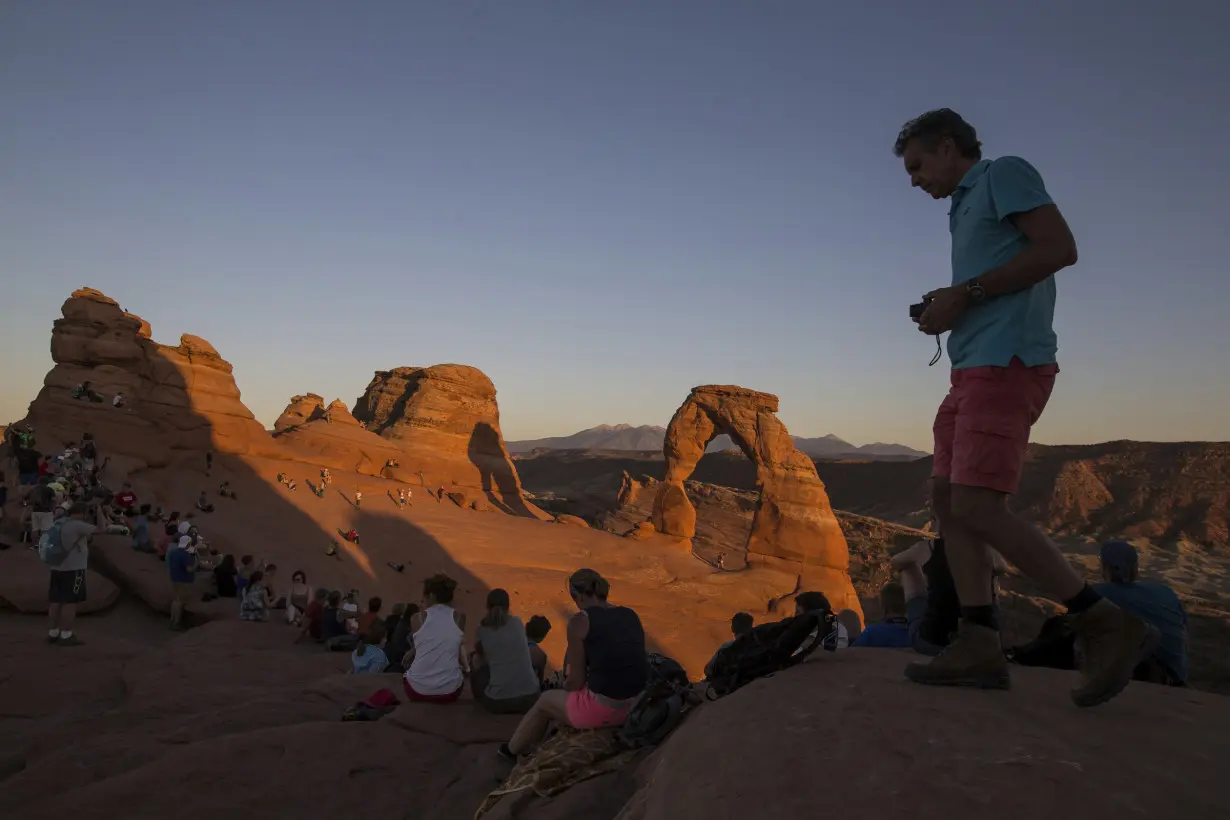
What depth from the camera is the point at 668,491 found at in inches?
953

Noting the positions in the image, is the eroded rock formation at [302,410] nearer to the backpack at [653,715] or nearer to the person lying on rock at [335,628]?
the person lying on rock at [335,628]

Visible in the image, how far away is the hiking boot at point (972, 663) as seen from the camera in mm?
2500

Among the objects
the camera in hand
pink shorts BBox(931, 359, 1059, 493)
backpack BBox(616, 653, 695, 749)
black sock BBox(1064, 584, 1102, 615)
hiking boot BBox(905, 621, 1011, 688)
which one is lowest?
backpack BBox(616, 653, 695, 749)

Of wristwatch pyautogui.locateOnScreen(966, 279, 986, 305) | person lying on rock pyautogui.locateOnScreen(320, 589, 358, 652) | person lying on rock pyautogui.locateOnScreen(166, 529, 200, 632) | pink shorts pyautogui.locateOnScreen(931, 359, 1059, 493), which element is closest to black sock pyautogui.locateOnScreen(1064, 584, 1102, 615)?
pink shorts pyautogui.locateOnScreen(931, 359, 1059, 493)

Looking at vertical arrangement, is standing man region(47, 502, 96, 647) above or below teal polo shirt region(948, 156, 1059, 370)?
below

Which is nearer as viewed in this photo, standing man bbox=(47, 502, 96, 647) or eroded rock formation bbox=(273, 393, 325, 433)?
standing man bbox=(47, 502, 96, 647)

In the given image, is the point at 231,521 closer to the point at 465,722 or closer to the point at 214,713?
the point at 214,713

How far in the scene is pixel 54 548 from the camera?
25.8 feet

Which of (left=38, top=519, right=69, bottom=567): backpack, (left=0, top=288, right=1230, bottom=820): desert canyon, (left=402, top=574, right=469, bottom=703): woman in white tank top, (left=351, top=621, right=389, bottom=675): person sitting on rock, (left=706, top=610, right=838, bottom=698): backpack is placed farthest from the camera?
(left=38, top=519, right=69, bottom=567): backpack

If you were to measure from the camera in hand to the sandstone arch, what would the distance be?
18232 mm

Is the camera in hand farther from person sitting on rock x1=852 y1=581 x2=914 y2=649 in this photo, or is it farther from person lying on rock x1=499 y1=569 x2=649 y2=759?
A: person sitting on rock x1=852 y1=581 x2=914 y2=649

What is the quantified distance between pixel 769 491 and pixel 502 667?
17.7 meters

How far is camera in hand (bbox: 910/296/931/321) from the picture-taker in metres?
2.62

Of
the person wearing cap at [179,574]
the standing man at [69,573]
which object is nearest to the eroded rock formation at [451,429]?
the person wearing cap at [179,574]
